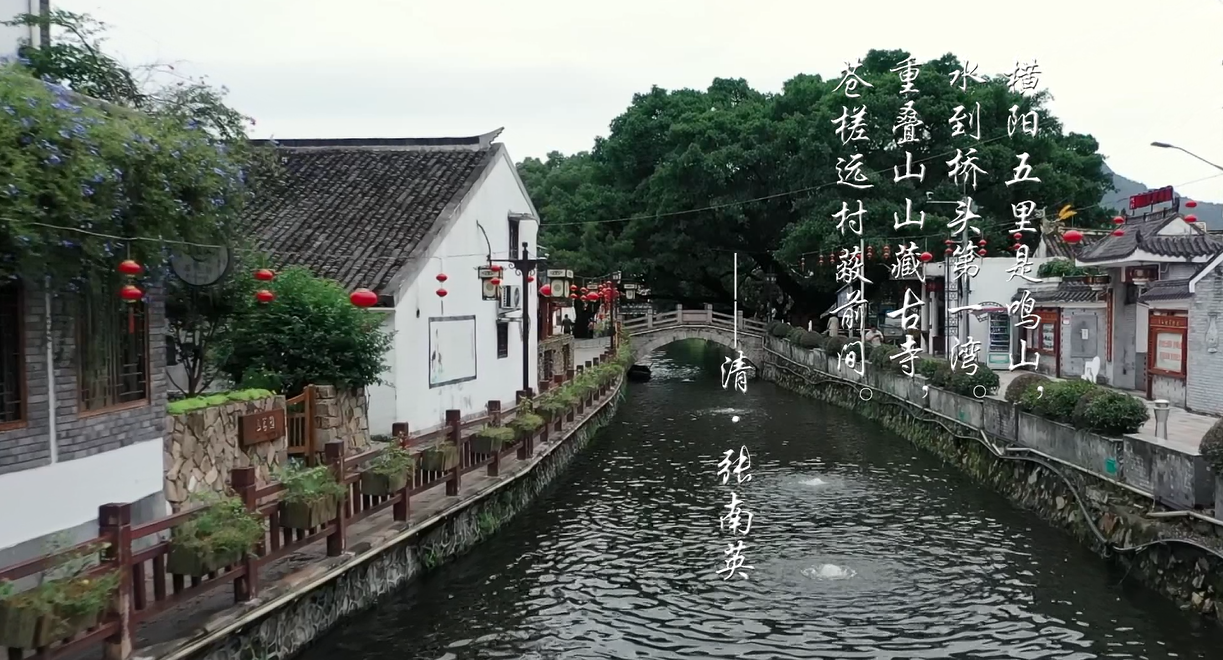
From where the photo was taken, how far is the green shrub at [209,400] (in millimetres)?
11812

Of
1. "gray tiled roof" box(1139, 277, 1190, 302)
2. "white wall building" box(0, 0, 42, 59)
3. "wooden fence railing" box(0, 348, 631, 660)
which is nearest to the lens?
"wooden fence railing" box(0, 348, 631, 660)

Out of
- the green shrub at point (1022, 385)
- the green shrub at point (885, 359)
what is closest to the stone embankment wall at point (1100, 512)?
the green shrub at point (1022, 385)

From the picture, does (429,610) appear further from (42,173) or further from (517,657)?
(42,173)

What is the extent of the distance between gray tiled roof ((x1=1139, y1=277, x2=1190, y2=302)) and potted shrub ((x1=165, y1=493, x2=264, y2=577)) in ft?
66.0

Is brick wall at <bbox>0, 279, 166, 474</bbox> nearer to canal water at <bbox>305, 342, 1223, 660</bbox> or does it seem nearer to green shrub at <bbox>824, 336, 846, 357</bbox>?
canal water at <bbox>305, 342, 1223, 660</bbox>

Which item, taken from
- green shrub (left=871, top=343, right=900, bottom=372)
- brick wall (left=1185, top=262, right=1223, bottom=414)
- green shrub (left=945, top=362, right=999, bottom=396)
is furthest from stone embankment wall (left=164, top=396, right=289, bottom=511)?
green shrub (left=871, top=343, right=900, bottom=372)

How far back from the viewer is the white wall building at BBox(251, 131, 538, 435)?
19.0 meters

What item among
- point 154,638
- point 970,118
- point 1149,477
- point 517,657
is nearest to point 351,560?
point 517,657

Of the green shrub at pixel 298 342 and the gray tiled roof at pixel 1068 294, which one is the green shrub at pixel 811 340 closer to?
the gray tiled roof at pixel 1068 294

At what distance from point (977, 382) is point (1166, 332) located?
5097 millimetres

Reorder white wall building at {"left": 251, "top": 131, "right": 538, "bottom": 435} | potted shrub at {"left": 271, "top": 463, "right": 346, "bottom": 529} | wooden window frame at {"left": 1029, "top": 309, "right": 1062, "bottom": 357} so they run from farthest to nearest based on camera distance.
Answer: wooden window frame at {"left": 1029, "top": 309, "right": 1062, "bottom": 357}, white wall building at {"left": 251, "top": 131, "right": 538, "bottom": 435}, potted shrub at {"left": 271, "top": 463, "right": 346, "bottom": 529}

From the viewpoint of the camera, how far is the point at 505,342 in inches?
985

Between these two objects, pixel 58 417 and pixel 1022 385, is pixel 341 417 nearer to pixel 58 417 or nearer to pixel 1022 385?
pixel 58 417

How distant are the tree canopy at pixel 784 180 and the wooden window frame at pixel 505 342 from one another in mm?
16479
